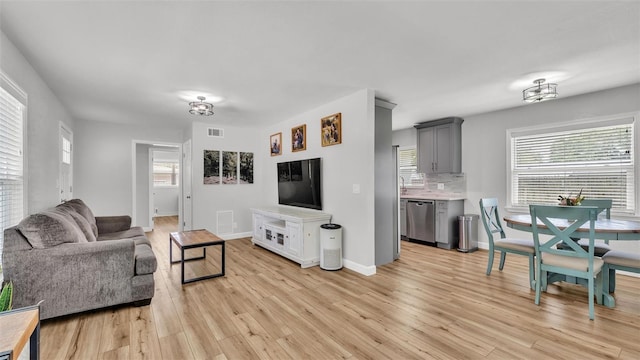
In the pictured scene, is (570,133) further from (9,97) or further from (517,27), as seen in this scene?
(9,97)

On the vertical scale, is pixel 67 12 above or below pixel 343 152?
above

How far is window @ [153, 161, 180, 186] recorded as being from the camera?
9.31 metres

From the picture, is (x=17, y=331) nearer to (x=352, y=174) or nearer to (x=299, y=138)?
(x=352, y=174)

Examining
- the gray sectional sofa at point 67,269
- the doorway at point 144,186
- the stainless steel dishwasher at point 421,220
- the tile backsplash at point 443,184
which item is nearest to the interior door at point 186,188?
the doorway at point 144,186

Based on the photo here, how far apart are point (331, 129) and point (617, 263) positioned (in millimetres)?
3430

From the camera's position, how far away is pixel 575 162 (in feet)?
13.0

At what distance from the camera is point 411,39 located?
2342mm

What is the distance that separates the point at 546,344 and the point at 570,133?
10.9 feet

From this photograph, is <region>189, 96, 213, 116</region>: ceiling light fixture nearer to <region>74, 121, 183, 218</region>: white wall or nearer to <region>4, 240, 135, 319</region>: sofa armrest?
<region>4, 240, 135, 319</region>: sofa armrest

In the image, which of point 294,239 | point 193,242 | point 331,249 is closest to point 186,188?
point 193,242

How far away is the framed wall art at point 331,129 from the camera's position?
399cm

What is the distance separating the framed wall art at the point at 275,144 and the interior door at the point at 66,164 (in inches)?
130

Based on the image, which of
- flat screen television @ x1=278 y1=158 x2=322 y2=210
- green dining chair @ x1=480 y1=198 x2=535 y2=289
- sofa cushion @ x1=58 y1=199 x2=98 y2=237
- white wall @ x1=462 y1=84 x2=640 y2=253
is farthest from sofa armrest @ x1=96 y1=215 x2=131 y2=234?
white wall @ x1=462 y1=84 x2=640 y2=253

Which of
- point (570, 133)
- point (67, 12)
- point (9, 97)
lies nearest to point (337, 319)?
point (67, 12)
